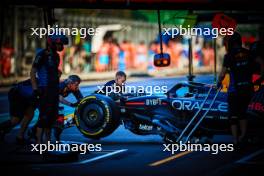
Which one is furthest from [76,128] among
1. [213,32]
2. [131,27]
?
[131,27]

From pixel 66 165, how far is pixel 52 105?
34.7 inches

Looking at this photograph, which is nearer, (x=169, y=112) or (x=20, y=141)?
(x=20, y=141)

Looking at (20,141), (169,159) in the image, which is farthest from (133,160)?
(20,141)

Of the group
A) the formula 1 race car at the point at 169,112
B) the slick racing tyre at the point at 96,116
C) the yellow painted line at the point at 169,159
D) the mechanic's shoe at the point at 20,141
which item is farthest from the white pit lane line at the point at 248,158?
the mechanic's shoe at the point at 20,141

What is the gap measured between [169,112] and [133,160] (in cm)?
163

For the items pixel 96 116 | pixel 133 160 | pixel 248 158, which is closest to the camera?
pixel 133 160

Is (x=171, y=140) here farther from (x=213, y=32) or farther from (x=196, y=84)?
(x=213, y=32)

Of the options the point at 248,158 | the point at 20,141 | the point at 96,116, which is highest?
the point at 96,116

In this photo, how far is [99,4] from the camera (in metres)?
11.4

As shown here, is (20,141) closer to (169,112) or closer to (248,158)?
(169,112)

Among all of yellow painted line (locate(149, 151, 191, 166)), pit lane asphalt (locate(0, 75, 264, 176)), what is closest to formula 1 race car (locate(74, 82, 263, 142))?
pit lane asphalt (locate(0, 75, 264, 176))

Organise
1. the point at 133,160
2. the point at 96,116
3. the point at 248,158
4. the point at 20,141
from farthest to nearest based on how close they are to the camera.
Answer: the point at 96,116 < the point at 20,141 < the point at 248,158 < the point at 133,160

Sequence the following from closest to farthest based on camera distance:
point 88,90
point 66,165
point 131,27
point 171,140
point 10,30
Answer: point 66,165, point 171,140, point 88,90, point 10,30, point 131,27

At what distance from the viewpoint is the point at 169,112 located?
12297mm
